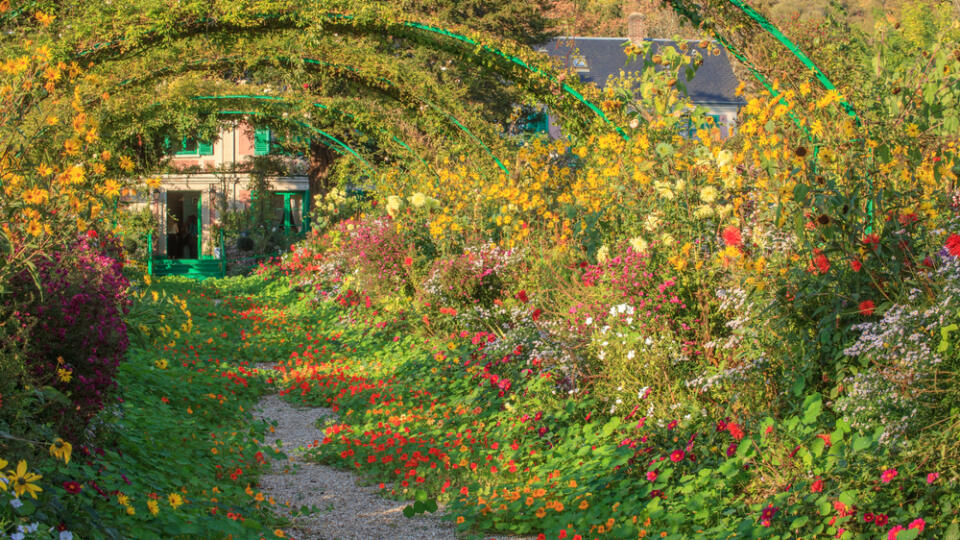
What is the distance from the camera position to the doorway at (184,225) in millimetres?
24297

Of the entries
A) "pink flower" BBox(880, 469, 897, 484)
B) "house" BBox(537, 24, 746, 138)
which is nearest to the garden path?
"pink flower" BBox(880, 469, 897, 484)

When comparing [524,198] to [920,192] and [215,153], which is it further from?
[215,153]

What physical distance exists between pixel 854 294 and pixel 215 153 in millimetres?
22352

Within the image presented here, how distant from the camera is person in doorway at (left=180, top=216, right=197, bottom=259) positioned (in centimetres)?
2438

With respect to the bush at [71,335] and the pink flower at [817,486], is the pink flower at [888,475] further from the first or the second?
the bush at [71,335]

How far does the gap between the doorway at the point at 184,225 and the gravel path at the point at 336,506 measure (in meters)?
19.5

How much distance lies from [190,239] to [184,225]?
422mm

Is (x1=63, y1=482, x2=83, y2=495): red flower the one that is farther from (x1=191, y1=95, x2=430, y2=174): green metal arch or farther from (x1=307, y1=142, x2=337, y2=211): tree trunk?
(x1=307, y1=142, x2=337, y2=211): tree trunk

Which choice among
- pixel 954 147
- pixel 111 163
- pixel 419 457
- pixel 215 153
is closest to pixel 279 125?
pixel 111 163

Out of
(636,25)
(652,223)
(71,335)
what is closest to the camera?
(71,335)

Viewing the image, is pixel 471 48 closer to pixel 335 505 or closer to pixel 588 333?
pixel 588 333

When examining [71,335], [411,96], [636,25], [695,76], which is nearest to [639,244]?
[71,335]

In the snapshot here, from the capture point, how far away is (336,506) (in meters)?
4.76

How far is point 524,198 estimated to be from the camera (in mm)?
8117
